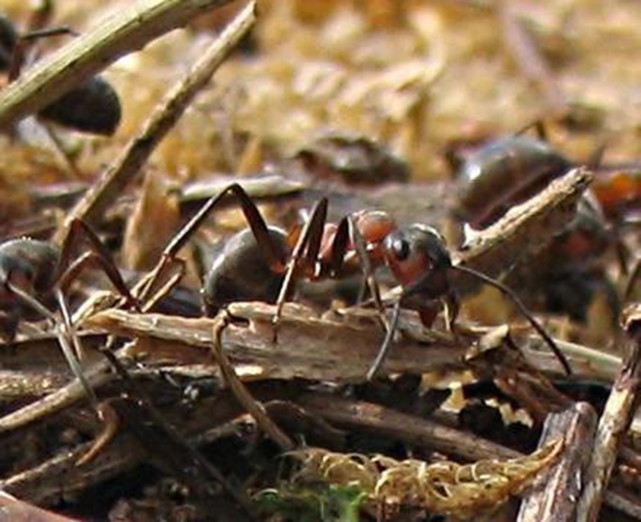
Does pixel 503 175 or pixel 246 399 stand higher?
pixel 246 399

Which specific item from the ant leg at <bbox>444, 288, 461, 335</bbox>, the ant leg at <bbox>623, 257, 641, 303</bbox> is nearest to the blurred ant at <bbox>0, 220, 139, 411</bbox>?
the ant leg at <bbox>444, 288, 461, 335</bbox>

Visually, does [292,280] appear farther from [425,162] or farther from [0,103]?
[425,162]

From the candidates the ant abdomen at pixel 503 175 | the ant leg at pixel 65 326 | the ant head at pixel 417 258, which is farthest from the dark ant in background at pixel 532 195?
the ant leg at pixel 65 326

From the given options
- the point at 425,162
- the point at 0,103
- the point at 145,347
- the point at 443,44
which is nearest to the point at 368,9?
the point at 443,44

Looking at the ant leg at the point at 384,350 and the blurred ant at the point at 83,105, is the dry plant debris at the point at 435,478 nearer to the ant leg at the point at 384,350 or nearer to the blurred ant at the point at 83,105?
the ant leg at the point at 384,350

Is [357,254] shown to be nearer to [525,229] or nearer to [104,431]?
[525,229]

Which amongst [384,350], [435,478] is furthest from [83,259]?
[435,478]
